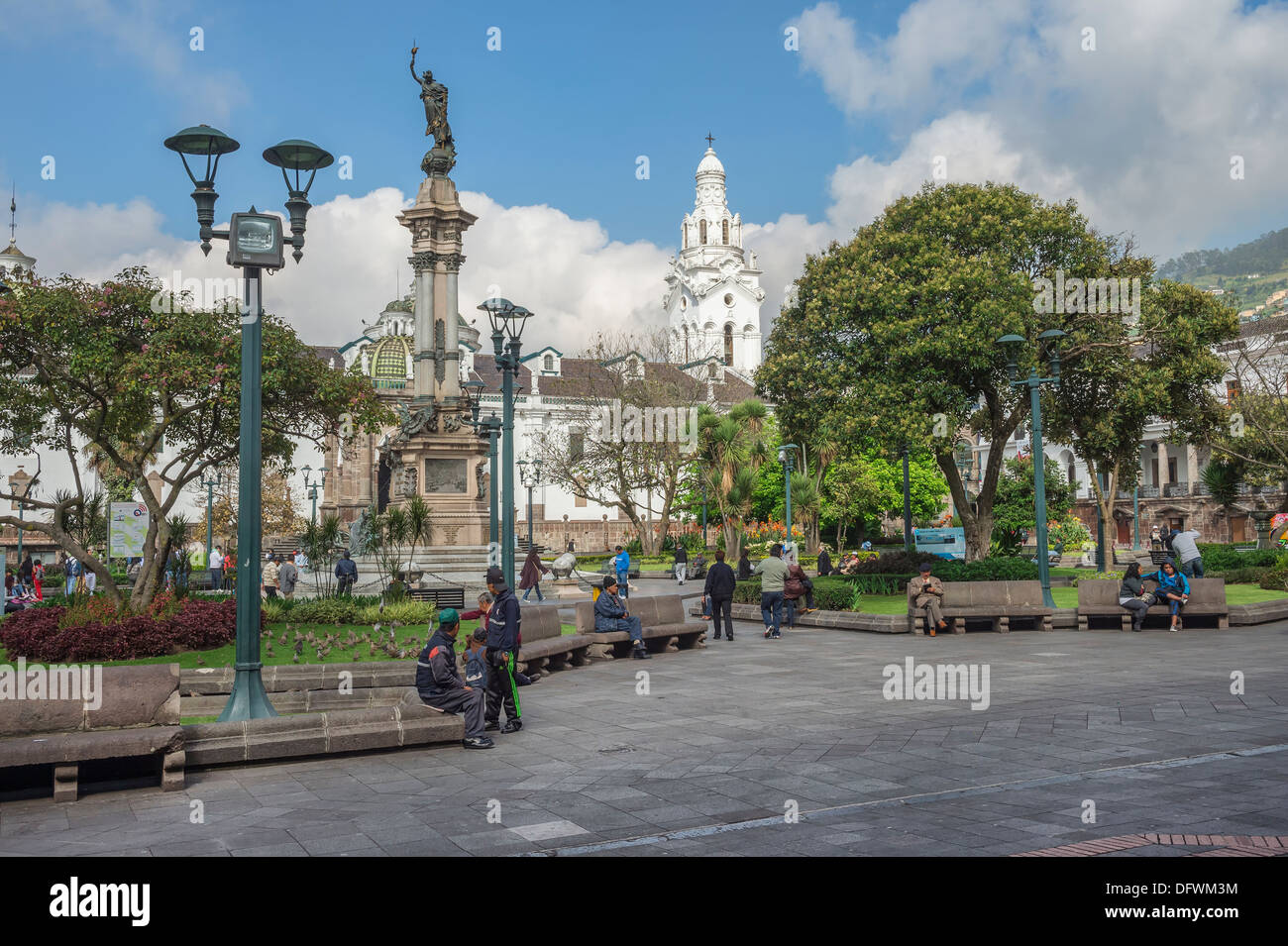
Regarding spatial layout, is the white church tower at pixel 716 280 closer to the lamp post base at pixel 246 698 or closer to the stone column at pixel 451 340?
the stone column at pixel 451 340

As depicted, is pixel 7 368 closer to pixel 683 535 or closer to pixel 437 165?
pixel 437 165

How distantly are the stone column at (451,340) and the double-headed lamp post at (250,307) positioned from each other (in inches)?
811

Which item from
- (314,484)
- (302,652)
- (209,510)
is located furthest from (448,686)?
(314,484)

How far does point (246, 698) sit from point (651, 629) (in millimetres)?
8638

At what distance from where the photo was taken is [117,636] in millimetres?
13836

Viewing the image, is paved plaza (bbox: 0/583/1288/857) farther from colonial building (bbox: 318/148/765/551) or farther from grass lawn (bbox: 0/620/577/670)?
colonial building (bbox: 318/148/765/551)

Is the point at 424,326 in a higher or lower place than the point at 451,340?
higher

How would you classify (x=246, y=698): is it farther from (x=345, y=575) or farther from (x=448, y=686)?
(x=345, y=575)

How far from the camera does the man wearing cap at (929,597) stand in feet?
60.8

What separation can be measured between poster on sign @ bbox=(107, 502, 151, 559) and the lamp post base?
40.6 ft

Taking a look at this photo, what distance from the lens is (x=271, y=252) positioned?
31.2ft

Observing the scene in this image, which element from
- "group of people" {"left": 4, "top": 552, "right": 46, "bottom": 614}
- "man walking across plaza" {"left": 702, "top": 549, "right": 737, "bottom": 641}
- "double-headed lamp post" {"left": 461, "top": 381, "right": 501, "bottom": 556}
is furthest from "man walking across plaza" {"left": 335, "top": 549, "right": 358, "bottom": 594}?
"man walking across plaza" {"left": 702, "top": 549, "right": 737, "bottom": 641}

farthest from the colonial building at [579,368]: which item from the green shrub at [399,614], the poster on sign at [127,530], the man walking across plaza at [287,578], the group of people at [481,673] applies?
the group of people at [481,673]
